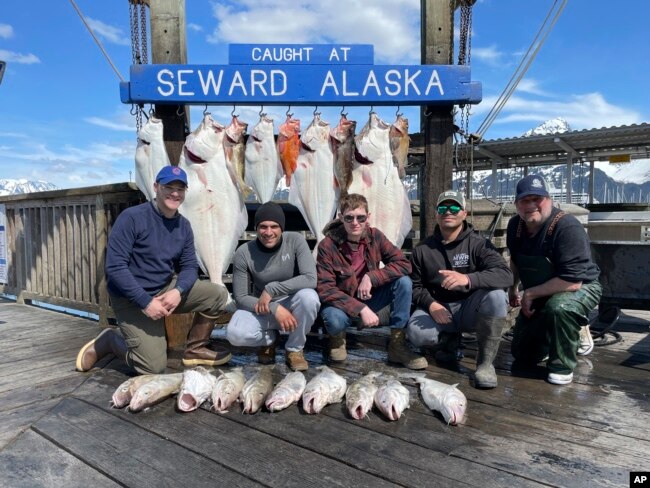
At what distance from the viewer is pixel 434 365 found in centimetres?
336

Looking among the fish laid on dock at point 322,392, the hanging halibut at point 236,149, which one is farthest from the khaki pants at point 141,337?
the hanging halibut at point 236,149

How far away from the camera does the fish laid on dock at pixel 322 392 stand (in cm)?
252

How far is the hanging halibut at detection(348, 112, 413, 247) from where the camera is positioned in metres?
4.05

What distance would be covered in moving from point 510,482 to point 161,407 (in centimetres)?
182

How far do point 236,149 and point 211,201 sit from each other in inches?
19.8

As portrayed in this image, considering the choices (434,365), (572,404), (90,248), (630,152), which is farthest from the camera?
(630,152)

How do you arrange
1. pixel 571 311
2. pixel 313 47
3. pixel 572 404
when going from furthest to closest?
pixel 313 47 → pixel 571 311 → pixel 572 404

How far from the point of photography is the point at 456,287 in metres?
3.12

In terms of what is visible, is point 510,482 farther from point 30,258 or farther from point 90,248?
point 30,258

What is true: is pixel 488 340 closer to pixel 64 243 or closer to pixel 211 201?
pixel 211 201

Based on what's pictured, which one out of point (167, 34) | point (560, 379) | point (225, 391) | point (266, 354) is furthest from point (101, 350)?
point (560, 379)

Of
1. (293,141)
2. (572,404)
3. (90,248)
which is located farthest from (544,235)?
(90,248)

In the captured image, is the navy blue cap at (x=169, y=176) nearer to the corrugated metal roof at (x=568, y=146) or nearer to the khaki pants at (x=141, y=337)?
the khaki pants at (x=141, y=337)

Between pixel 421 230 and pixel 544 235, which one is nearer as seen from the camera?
pixel 544 235
